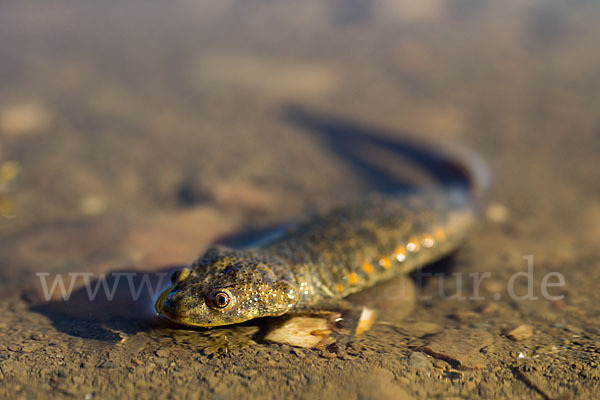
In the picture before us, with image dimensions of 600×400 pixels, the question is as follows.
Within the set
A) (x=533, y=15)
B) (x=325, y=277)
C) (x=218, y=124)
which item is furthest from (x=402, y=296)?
(x=533, y=15)

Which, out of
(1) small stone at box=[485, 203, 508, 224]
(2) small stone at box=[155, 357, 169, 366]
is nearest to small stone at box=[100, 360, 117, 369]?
(2) small stone at box=[155, 357, 169, 366]

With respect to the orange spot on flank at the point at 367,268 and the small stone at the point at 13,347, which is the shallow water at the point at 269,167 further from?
the orange spot on flank at the point at 367,268

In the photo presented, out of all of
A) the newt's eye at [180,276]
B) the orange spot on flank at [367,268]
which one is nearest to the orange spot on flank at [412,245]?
the orange spot on flank at [367,268]

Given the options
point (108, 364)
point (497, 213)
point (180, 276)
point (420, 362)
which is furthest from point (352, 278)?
point (497, 213)

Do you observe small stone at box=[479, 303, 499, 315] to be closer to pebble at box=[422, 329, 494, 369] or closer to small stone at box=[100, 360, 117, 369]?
pebble at box=[422, 329, 494, 369]

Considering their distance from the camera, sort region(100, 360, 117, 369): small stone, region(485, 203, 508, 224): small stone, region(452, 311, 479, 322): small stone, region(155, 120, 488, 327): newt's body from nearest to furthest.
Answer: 1. region(100, 360, 117, 369): small stone
2. region(155, 120, 488, 327): newt's body
3. region(452, 311, 479, 322): small stone
4. region(485, 203, 508, 224): small stone

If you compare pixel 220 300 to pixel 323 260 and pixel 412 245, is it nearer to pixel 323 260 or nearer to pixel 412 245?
pixel 323 260
